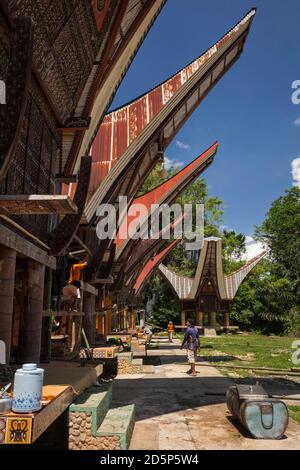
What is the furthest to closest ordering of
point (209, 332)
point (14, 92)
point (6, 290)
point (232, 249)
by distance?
point (232, 249) < point (209, 332) < point (6, 290) < point (14, 92)

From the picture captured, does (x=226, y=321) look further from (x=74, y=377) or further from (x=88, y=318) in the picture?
→ (x=74, y=377)

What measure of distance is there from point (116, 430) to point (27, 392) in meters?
2.79

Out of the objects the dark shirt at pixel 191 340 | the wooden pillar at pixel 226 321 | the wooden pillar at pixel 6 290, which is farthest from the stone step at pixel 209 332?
the wooden pillar at pixel 6 290

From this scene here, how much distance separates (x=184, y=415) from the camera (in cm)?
831

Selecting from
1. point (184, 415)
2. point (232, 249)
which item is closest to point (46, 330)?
point (184, 415)

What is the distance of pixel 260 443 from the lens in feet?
21.2

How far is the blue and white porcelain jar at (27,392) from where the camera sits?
11.4ft

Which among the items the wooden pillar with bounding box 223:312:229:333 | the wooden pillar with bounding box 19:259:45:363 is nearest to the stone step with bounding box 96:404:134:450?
the wooden pillar with bounding box 19:259:45:363

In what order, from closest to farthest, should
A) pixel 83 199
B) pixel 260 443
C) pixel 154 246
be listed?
pixel 260 443, pixel 83 199, pixel 154 246

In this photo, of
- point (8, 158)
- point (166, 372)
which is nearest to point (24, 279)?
point (8, 158)

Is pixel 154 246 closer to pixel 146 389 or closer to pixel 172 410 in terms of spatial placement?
pixel 146 389

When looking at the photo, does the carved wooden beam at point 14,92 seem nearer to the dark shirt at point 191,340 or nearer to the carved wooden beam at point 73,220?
the carved wooden beam at point 73,220

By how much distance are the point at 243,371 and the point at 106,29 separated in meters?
12.5

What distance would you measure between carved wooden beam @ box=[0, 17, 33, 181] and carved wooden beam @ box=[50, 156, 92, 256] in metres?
3.06
